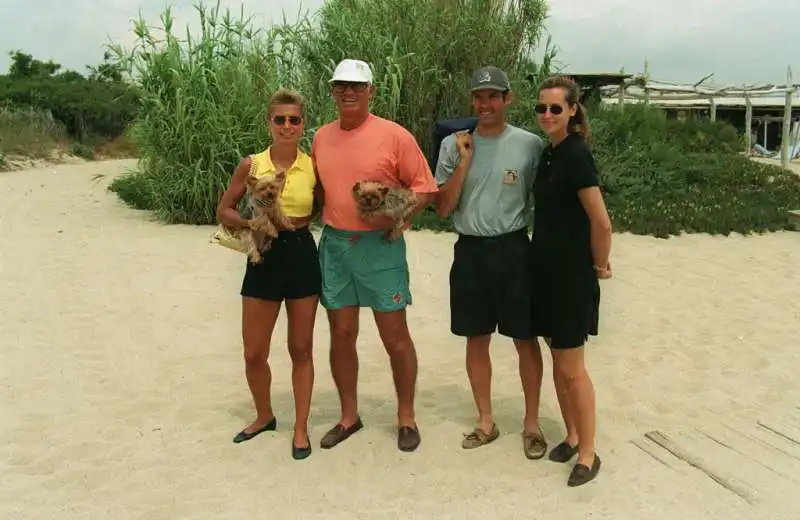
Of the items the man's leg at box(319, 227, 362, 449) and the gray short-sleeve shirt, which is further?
the man's leg at box(319, 227, 362, 449)

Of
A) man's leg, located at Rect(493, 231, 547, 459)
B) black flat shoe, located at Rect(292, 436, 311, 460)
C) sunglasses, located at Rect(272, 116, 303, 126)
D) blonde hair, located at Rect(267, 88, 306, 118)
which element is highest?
blonde hair, located at Rect(267, 88, 306, 118)

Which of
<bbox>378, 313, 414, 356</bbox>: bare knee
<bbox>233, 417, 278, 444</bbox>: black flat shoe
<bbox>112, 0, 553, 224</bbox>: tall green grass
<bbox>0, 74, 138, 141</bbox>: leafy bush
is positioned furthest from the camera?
<bbox>0, 74, 138, 141</bbox>: leafy bush

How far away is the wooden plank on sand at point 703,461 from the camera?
332cm

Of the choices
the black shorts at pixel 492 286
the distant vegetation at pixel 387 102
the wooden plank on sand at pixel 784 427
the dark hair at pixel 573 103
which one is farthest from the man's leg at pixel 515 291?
the distant vegetation at pixel 387 102

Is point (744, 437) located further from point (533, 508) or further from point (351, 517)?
point (351, 517)

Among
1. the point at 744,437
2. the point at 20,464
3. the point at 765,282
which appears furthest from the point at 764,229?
the point at 20,464

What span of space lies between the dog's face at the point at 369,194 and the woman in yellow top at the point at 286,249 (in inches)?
12.8

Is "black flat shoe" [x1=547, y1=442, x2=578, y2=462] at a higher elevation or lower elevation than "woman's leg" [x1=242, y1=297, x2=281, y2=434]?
lower

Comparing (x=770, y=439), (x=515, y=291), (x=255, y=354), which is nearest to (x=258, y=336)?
(x=255, y=354)

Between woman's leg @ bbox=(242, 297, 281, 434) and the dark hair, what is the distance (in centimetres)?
161

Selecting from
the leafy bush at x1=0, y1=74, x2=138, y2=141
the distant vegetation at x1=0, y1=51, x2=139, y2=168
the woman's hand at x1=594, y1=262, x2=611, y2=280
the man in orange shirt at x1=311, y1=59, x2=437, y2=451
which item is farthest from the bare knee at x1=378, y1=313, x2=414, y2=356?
the leafy bush at x1=0, y1=74, x2=138, y2=141

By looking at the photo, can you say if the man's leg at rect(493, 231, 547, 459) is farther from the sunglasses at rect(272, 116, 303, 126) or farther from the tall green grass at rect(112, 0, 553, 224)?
the tall green grass at rect(112, 0, 553, 224)

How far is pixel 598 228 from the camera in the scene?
3.09 meters

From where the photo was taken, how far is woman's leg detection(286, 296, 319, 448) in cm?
349
